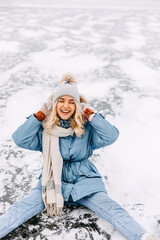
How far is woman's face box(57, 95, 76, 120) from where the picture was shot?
7.11 feet

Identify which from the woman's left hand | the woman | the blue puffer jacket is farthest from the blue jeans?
the woman's left hand

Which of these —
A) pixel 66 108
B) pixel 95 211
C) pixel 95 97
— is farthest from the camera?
pixel 95 97

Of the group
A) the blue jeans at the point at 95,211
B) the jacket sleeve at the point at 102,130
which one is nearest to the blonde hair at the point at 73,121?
the jacket sleeve at the point at 102,130

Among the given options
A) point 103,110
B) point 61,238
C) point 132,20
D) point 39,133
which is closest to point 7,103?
point 103,110

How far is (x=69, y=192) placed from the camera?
2.06 metres

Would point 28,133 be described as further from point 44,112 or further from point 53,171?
point 53,171

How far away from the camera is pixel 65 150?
7.10 ft

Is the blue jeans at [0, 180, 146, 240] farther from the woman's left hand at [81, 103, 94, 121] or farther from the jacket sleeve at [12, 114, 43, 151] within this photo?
the woman's left hand at [81, 103, 94, 121]

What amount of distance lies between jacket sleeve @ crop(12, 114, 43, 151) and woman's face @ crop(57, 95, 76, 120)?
21 centimetres

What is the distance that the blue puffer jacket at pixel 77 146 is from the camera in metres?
2.08

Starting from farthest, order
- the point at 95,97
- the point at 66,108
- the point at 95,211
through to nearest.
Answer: the point at 95,97 < the point at 66,108 < the point at 95,211

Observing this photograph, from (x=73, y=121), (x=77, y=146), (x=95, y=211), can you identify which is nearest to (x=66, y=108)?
(x=73, y=121)

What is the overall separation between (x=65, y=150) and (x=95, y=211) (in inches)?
23.0

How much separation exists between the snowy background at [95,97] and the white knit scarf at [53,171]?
0.14m
